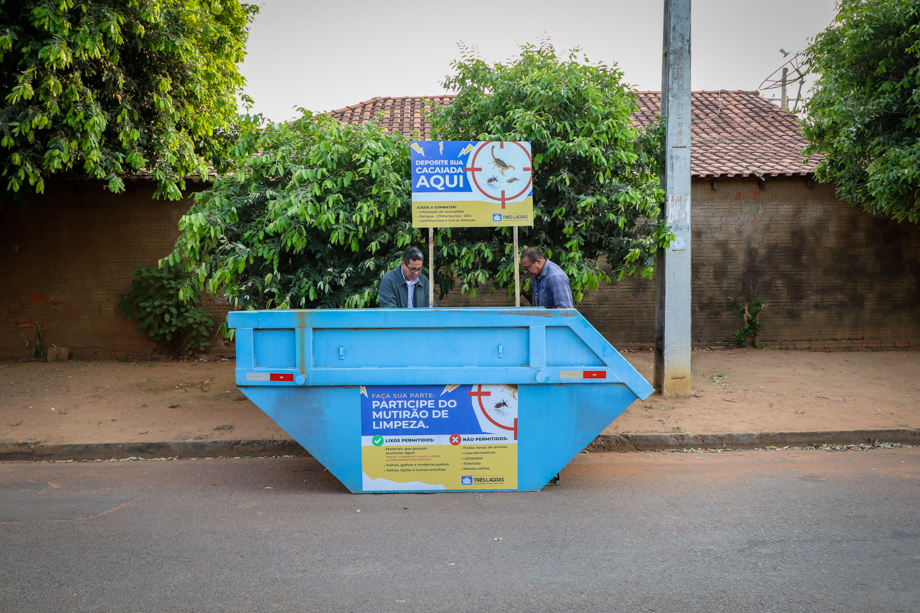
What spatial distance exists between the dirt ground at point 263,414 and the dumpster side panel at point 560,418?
5.79 feet

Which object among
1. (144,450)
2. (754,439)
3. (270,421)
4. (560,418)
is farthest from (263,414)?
(754,439)

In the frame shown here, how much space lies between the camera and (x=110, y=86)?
7.41 meters

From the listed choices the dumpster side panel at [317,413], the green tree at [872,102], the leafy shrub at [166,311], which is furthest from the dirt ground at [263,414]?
the green tree at [872,102]

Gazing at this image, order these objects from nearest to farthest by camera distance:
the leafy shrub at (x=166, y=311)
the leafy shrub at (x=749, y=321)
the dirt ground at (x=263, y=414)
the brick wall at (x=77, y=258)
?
the dirt ground at (x=263, y=414) → the leafy shrub at (x=166, y=311) → the brick wall at (x=77, y=258) → the leafy shrub at (x=749, y=321)

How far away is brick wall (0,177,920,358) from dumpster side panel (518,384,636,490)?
5669mm

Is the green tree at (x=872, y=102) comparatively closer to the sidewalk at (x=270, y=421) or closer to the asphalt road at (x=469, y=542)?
the sidewalk at (x=270, y=421)

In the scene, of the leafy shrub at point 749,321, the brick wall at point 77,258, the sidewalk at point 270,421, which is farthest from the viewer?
the leafy shrub at point 749,321

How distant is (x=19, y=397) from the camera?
7.26 m

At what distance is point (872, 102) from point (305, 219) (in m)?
7.36

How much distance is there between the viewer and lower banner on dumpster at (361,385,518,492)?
421cm

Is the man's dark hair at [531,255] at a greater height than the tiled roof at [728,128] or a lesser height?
lesser

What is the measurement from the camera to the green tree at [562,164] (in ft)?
19.4

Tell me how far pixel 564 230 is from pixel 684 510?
9.56 feet

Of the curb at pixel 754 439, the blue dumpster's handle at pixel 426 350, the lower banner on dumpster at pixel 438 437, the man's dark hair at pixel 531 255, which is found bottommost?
the curb at pixel 754 439
